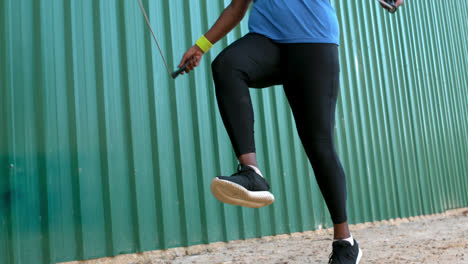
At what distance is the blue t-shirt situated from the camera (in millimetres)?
1888

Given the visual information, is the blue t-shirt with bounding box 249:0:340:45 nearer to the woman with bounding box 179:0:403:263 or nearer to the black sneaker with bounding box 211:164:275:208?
the woman with bounding box 179:0:403:263

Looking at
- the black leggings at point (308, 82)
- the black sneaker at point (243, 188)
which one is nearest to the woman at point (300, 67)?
the black leggings at point (308, 82)

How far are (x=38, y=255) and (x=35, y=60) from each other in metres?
1.21

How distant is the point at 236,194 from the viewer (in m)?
1.55

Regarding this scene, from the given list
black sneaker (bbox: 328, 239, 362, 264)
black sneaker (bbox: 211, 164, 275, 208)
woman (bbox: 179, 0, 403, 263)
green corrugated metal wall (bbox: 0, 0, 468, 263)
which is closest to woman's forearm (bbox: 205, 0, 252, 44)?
woman (bbox: 179, 0, 403, 263)

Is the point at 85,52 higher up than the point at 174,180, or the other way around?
the point at 85,52

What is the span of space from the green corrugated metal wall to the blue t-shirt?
1.37 m

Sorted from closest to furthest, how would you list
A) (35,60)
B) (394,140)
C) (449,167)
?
(35,60) → (394,140) → (449,167)

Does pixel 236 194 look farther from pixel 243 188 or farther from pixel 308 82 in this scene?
pixel 308 82

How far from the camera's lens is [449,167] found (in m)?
6.17

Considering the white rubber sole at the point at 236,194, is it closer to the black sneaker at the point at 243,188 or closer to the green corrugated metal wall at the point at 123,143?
the black sneaker at the point at 243,188

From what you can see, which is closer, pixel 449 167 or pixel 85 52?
pixel 85 52

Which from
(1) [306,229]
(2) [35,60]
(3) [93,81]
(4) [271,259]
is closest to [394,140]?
(1) [306,229]

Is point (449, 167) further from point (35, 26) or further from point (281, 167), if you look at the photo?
point (35, 26)
